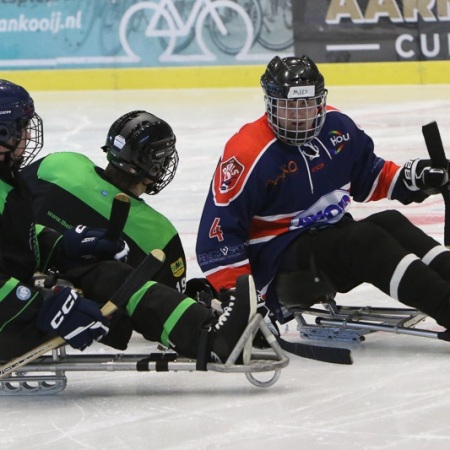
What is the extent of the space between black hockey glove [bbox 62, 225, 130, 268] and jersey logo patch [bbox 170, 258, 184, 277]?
0.98 feet

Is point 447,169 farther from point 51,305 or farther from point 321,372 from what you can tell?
point 51,305

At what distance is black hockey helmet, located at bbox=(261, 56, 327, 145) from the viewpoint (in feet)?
11.0

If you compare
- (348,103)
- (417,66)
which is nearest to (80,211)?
(348,103)

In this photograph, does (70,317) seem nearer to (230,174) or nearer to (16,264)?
(16,264)

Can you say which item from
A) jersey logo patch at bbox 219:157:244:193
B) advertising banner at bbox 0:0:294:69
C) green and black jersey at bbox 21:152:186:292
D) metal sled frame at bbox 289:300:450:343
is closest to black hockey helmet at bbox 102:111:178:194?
green and black jersey at bbox 21:152:186:292

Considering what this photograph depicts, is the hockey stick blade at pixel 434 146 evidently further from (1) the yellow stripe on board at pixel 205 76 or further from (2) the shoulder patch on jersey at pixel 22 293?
(1) the yellow stripe on board at pixel 205 76

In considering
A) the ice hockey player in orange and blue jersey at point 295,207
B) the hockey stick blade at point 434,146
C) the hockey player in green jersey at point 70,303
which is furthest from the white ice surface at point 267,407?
the hockey stick blade at point 434,146

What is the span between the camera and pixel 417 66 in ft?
31.3

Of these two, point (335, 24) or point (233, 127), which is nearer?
point (233, 127)

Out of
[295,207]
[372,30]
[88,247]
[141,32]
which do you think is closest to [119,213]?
[88,247]

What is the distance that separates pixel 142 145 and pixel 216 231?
0.36 meters

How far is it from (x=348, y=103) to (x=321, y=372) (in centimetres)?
579

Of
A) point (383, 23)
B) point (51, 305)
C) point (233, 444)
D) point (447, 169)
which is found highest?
point (383, 23)

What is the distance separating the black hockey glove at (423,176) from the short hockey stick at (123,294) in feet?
3.25
